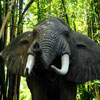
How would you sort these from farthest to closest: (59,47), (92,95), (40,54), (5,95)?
(92,95) → (5,95) → (59,47) → (40,54)

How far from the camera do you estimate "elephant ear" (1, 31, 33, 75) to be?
3.67 meters

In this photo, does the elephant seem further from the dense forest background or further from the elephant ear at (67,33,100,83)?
the dense forest background

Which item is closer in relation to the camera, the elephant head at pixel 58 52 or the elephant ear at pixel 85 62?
the elephant head at pixel 58 52

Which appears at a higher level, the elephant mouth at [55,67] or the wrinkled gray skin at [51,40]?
the wrinkled gray skin at [51,40]

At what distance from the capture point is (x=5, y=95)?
486cm

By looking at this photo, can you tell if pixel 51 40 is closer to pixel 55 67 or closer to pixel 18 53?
pixel 55 67

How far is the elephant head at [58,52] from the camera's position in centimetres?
297

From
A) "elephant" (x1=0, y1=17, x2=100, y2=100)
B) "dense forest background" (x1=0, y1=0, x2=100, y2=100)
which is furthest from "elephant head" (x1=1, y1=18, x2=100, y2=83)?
"dense forest background" (x1=0, y1=0, x2=100, y2=100)

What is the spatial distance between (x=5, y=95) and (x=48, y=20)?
206 cm

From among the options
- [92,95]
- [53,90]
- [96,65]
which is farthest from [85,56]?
[92,95]

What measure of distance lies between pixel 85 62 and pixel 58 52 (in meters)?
0.66

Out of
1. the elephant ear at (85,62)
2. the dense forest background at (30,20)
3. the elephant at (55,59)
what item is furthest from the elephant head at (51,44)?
the dense forest background at (30,20)

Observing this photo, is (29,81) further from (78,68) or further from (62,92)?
(78,68)

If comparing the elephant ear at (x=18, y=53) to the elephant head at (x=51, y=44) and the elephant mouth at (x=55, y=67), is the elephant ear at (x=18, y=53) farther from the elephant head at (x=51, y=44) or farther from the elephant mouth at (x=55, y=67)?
the elephant mouth at (x=55, y=67)
